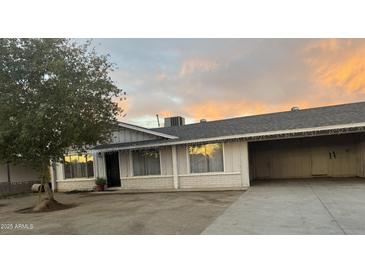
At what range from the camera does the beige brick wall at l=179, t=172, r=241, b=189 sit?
1376cm

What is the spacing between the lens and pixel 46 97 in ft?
34.7

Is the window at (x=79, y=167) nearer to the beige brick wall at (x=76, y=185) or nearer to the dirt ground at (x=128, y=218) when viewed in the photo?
the beige brick wall at (x=76, y=185)

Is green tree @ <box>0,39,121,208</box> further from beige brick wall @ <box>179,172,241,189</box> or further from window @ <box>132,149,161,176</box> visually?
beige brick wall @ <box>179,172,241,189</box>

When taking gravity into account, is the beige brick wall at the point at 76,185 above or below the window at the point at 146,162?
below

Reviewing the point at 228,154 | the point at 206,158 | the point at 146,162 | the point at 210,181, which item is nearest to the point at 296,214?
the point at 228,154

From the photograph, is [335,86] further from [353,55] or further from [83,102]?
[83,102]

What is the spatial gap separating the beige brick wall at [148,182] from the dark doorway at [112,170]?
4.06 ft

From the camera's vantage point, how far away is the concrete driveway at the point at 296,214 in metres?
6.46

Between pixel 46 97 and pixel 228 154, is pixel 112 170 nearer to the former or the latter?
pixel 228 154

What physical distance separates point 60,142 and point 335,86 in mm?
14629

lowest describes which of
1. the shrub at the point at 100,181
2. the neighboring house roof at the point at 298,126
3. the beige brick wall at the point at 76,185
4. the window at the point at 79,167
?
the beige brick wall at the point at 76,185

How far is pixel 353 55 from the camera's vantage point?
13.8 metres

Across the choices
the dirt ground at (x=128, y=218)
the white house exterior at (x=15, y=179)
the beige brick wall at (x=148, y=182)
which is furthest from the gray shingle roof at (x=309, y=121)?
the white house exterior at (x=15, y=179)
